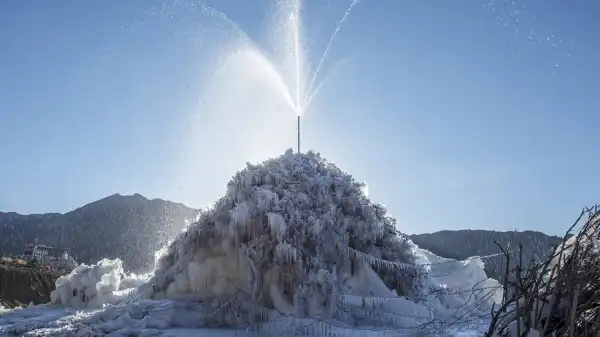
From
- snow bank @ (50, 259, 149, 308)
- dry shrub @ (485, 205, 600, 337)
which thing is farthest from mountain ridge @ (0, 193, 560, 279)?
dry shrub @ (485, 205, 600, 337)

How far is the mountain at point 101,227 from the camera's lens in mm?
69562

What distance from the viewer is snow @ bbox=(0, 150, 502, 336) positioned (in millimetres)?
8000

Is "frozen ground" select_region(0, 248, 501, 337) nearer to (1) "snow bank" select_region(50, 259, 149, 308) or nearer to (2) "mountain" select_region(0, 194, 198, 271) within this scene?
(1) "snow bank" select_region(50, 259, 149, 308)

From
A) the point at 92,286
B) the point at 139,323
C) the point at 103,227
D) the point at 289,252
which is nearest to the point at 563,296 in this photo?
the point at 289,252

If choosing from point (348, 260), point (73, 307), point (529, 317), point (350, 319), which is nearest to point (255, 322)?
point (350, 319)

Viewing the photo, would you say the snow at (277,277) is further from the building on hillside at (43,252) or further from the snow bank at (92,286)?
the building on hillside at (43,252)

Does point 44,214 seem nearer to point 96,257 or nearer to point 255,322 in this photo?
point 96,257

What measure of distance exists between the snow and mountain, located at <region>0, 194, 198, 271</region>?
55.0 meters

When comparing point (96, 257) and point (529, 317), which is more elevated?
point (96, 257)

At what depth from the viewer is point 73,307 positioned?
10703 mm

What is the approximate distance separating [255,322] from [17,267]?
3065 centimetres

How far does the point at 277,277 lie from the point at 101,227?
251 feet

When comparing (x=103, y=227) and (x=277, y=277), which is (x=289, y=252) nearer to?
(x=277, y=277)

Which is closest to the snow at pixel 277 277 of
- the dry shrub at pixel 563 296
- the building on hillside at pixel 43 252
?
the dry shrub at pixel 563 296
